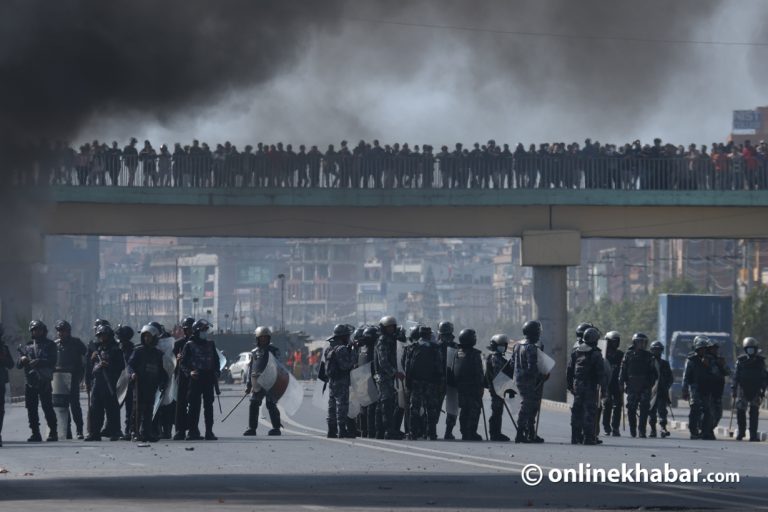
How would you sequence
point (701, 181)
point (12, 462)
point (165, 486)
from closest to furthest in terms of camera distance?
1. point (165, 486)
2. point (12, 462)
3. point (701, 181)

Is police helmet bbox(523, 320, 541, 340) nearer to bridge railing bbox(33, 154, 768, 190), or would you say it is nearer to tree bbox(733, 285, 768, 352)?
bridge railing bbox(33, 154, 768, 190)

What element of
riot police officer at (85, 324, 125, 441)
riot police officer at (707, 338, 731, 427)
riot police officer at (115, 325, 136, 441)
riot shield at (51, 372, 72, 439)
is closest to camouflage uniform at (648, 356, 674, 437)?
riot police officer at (707, 338, 731, 427)

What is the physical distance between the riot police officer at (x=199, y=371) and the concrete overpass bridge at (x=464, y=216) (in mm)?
19879

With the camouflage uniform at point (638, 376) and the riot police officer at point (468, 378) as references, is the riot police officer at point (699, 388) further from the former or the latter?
the riot police officer at point (468, 378)

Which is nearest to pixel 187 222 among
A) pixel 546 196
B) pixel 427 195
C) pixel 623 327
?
pixel 427 195

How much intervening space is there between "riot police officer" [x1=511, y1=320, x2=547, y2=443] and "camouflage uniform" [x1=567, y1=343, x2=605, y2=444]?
0.45 m

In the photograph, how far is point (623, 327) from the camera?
385ft

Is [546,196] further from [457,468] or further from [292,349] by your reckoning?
[292,349]

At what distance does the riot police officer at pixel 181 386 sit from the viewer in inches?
898

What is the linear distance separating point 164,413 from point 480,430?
7.26 meters

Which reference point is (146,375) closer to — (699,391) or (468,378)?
(468,378)

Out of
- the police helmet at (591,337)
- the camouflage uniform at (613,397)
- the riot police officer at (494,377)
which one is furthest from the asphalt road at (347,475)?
the camouflage uniform at (613,397)

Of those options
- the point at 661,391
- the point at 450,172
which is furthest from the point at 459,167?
the point at 661,391

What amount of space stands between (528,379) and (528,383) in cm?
5
